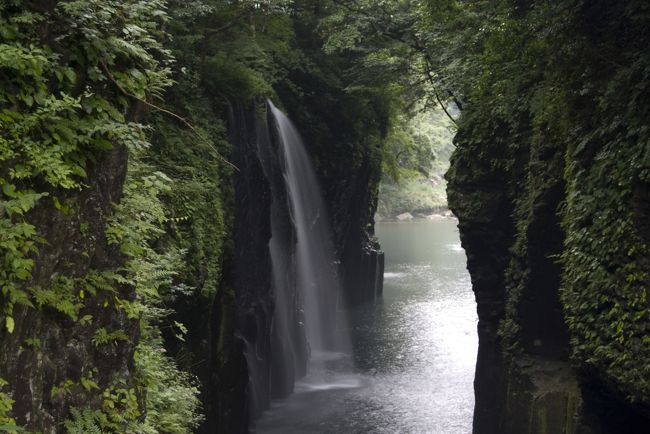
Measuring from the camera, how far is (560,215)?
436 inches

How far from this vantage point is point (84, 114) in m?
5.76

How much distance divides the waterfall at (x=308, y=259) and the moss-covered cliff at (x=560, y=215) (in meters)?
5.94

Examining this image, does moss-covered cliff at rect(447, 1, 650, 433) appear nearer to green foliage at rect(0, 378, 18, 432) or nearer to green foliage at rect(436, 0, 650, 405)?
green foliage at rect(436, 0, 650, 405)

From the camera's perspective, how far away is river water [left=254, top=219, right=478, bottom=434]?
15.9 m

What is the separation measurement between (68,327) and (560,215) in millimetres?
8192

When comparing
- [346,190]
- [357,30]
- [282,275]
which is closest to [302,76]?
[357,30]

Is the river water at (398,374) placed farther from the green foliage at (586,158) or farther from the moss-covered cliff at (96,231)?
the moss-covered cliff at (96,231)

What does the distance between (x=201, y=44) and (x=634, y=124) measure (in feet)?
31.5

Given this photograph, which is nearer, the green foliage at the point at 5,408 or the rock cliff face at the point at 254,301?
the green foliage at the point at 5,408

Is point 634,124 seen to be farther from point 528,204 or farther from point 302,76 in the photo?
point 302,76

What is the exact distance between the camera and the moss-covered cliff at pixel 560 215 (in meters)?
8.30

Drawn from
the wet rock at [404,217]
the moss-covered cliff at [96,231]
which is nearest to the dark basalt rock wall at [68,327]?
the moss-covered cliff at [96,231]

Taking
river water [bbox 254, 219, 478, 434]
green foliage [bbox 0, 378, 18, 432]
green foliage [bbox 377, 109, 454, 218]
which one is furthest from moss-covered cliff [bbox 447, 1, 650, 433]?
green foliage [bbox 377, 109, 454, 218]

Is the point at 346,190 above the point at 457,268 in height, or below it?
above
